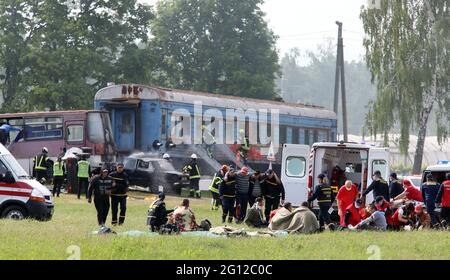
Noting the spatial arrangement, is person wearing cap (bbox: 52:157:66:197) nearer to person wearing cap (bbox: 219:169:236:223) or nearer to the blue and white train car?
the blue and white train car

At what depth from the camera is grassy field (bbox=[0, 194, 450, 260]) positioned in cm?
1786

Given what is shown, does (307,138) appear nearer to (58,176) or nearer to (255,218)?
(58,176)

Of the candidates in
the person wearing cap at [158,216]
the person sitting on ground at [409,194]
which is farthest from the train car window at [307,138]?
the person wearing cap at [158,216]

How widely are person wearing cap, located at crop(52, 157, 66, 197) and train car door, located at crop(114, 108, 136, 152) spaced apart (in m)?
5.06

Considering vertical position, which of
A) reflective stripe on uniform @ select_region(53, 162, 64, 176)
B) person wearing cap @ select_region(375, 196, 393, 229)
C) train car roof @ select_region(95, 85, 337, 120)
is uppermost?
train car roof @ select_region(95, 85, 337, 120)

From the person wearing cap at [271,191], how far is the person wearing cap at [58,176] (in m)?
10.1

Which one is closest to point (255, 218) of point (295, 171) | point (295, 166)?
point (295, 171)

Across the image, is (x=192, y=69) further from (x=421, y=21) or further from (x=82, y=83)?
(x=421, y=21)

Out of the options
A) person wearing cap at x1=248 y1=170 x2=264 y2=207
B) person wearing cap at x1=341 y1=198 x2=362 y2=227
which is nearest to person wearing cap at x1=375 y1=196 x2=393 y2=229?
person wearing cap at x1=341 y1=198 x2=362 y2=227

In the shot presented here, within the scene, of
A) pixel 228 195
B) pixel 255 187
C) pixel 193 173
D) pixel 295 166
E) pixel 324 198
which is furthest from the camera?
pixel 193 173

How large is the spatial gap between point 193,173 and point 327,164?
33.1 ft

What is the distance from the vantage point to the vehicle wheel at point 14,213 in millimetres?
25922

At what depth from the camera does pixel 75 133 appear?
1665 inches

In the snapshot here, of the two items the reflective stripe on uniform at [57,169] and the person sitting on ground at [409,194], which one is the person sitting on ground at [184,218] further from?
the reflective stripe on uniform at [57,169]
